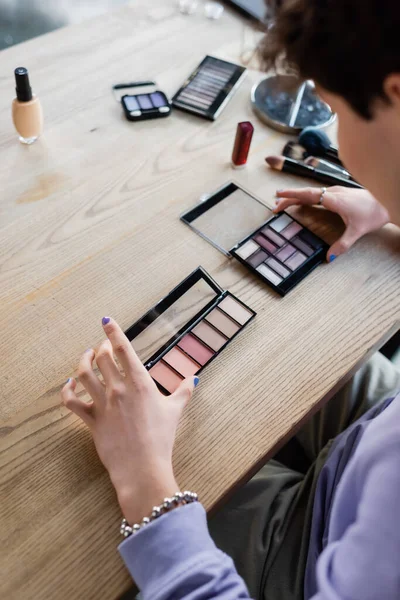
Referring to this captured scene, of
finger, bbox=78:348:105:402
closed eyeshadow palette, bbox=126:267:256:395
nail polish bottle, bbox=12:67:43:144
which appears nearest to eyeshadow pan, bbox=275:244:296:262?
closed eyeshadow palette, bbox=126:267:256:395

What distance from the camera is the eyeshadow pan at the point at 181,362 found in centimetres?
63

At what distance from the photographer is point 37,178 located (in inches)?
31.0

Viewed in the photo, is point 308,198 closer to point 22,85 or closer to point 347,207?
point 347,207

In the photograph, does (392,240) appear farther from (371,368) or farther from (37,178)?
(37,178)

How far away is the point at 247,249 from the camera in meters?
0.74

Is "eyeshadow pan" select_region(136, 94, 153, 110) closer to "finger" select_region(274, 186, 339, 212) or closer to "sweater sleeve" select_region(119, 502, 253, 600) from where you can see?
"finger" select_region(274, 186, 339, 212)

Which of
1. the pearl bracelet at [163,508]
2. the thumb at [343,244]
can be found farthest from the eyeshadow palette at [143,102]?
the pearl bracelet at [163,508]

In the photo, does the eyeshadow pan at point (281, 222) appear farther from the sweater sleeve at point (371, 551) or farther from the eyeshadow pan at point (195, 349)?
the sweater sleeve at point (371, 551)

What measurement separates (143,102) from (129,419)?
574 millimetres

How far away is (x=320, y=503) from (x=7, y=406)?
39cm

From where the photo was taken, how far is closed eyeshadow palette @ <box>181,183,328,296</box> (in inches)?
28.7

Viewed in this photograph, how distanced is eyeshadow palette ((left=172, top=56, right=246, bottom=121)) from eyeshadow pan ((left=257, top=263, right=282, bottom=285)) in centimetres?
33

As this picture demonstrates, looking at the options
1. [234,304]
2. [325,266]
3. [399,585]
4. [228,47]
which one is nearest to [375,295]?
[325,266]

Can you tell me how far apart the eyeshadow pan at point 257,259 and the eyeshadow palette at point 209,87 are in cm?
30
